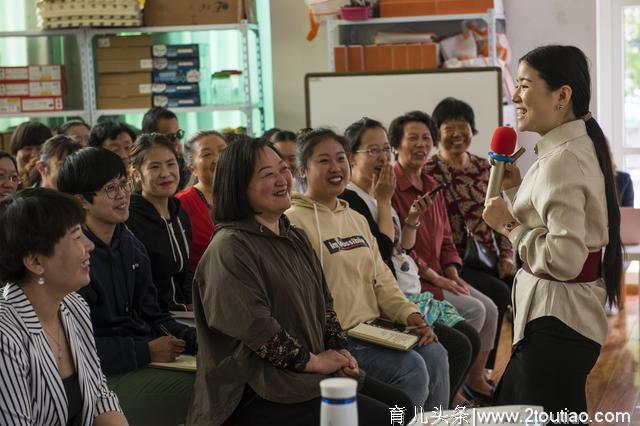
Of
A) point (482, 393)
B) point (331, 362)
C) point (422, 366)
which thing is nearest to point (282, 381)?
point (331, 362)

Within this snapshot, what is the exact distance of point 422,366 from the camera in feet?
9.29

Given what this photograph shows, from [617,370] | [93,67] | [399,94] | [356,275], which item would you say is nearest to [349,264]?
[356,275]

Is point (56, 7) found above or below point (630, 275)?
above

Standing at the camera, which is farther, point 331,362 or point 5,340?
point 331,362

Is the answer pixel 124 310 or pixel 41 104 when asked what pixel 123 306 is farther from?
pixel 41 104

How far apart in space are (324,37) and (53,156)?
2.95 meters

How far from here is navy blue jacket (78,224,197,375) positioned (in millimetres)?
2541

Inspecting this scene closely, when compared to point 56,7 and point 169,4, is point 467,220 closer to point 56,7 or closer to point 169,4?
point 169,4

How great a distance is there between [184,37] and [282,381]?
4.47 meters

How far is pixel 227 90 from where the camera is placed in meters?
6.02

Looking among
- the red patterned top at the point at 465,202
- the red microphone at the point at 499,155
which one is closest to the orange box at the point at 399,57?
the red patterned top at the point at 465,202

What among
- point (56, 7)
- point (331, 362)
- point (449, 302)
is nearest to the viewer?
point (331, 362)

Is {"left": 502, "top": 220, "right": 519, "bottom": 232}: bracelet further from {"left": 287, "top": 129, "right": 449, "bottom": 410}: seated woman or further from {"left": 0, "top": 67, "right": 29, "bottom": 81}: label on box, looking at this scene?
{"left": 0, "top": 67, "right": 29, "bottom": 81}: label on box

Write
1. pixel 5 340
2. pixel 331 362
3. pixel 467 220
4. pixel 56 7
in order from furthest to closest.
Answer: pixel 56 7
pixel 467 220
pixel 331 362
pixel 5 340
